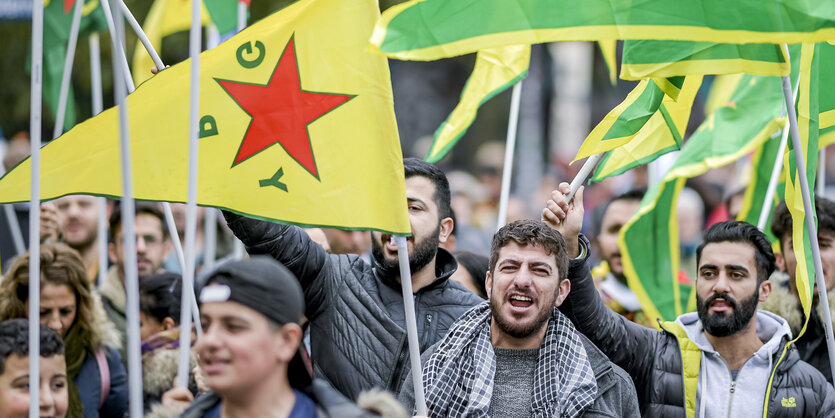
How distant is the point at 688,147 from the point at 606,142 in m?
2.70

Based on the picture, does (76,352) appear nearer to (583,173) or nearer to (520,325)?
(520,325)

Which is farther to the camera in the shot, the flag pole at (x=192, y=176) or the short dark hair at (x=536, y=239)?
the short dark hair at (x=536, y=239)

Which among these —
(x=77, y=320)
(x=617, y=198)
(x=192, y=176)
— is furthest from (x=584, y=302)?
(x=617, y=198)

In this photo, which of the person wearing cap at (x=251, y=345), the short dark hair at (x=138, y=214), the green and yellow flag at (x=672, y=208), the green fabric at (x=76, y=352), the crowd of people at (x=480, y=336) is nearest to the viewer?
the person wearing cap at (x=251, y=345)

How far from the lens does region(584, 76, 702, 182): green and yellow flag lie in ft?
17.0

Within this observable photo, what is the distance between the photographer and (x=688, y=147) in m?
7.13

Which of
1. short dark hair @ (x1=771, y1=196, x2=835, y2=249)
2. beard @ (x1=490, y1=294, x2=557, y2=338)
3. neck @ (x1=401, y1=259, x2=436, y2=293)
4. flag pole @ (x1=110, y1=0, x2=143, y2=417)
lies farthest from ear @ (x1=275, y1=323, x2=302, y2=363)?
short dark hair @ (x1=771, y1=196, x2=835, y2=249)

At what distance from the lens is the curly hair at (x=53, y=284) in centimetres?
546

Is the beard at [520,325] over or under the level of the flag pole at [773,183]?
under

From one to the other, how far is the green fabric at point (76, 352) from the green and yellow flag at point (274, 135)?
1146mm

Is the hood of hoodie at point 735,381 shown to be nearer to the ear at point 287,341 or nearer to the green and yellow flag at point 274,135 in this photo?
the green and yellow flag at point 274,135

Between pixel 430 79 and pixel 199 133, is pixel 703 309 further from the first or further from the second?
pixel 430 79

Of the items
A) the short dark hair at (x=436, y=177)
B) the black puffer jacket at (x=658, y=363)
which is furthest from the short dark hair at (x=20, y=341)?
the black puffer jacket at (x=658, y=363)

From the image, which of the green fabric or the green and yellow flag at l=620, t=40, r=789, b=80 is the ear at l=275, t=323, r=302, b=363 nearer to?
the green and yellow flag at l=620, t=40, r=789, b=80
